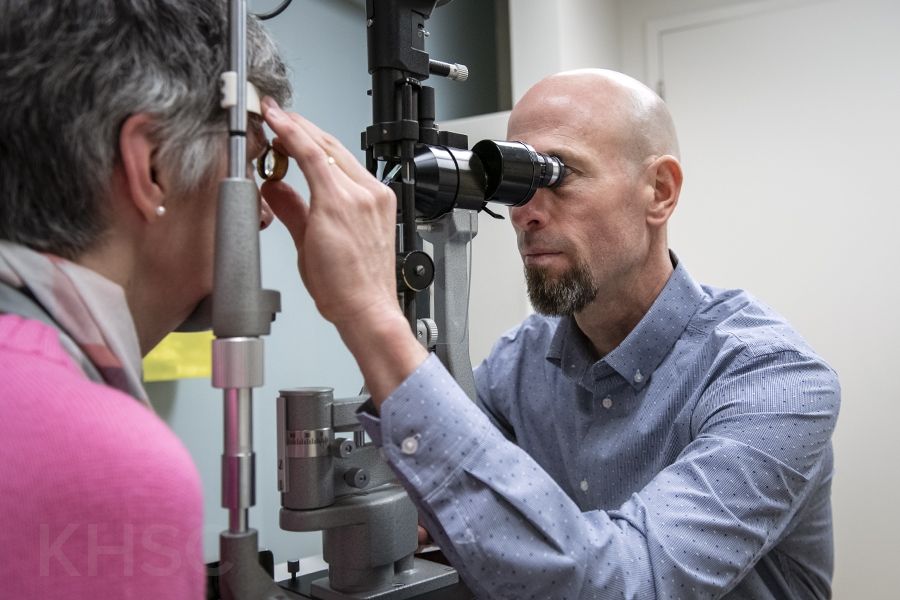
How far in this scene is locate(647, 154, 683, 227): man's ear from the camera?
1.39 m

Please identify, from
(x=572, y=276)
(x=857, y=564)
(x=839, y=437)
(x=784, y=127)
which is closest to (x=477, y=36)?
(x=784, y=127)

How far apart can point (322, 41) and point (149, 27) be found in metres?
1.33

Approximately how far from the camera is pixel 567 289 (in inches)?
51.7

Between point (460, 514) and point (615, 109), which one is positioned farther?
point (615, 109)

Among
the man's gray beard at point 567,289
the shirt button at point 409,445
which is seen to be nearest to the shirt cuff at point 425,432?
the shirt button at point 409,445

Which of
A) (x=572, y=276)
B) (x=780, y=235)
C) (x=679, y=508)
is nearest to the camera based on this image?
(x=679, y=508)

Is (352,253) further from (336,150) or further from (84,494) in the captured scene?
(84,494)

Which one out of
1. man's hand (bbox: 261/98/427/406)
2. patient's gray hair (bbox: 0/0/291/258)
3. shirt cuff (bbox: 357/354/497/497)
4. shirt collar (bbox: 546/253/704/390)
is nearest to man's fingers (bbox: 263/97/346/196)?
man's hand (bbox: 261/98/427/406)

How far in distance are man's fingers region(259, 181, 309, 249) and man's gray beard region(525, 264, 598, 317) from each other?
536mm

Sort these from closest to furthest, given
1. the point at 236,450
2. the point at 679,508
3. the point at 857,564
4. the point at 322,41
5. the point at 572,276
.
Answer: the point at 236,450 → the point at 679,508 → the point at 572,276 → the point at 322,41 → the point at 857,564

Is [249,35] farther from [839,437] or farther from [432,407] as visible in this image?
[839,437]

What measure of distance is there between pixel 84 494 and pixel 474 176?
0.66 m

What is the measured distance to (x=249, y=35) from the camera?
77 cm

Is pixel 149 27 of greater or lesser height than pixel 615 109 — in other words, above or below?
below
